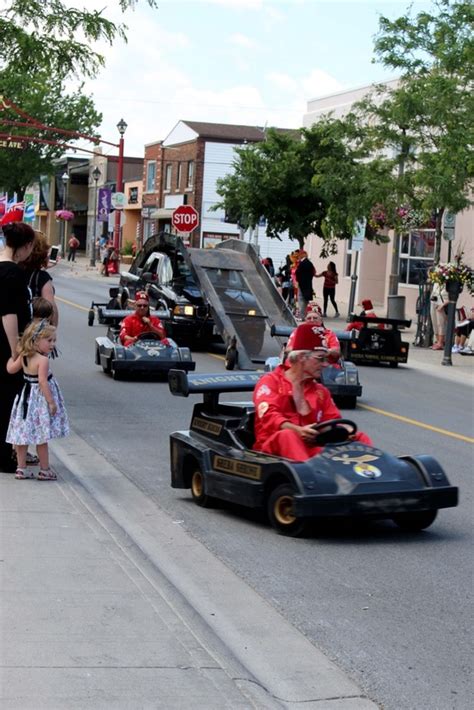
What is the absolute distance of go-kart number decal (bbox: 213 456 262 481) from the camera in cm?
866

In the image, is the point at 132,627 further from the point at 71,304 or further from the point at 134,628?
the point at 71,304

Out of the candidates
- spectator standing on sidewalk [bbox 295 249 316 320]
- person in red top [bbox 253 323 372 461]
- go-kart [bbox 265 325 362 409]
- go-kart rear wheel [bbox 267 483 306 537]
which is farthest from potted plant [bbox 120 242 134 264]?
go-kart rear wheel [bbox 267 483 306 537]

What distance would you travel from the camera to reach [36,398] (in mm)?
9570

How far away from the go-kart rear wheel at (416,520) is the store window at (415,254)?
1144 inches

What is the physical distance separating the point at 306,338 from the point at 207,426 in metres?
1.15

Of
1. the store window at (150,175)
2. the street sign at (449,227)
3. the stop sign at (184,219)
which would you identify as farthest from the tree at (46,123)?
the street sign at (449,227)

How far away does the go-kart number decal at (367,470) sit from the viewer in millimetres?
8391

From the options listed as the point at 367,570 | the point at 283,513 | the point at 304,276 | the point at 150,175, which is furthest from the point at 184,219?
the point at 150,175

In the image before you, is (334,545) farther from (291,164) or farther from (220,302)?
(291,164)

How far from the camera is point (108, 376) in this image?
62.0 feet

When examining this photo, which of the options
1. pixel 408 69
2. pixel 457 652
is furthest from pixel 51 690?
pixel 408 69

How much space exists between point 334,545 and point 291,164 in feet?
96.0

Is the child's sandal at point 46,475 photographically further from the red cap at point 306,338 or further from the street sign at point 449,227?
the street sign at point 449,227

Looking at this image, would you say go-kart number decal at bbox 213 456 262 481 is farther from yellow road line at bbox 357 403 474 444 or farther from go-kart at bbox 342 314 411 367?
go-kart at bbox 342 314 411 367
